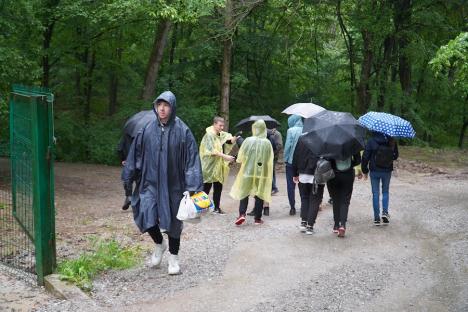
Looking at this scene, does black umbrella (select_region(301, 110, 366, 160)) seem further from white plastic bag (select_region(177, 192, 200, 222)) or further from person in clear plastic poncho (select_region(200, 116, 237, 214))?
white plastic bag (select_region(177, 192, 200, 222))

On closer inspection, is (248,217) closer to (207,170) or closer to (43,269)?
(207,170)

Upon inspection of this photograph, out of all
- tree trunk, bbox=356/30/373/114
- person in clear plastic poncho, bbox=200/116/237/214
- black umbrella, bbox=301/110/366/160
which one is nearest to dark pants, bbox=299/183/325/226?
black umbrella, bbox=301/110/366/160

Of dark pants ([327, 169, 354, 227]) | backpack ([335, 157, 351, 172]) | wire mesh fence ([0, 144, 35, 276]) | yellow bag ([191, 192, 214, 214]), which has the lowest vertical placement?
wire mesh fence ([0, 144, 35, 276])

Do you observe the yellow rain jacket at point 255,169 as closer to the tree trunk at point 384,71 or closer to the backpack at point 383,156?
the backpack at point 383,156

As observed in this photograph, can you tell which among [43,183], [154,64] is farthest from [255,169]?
[154,64]

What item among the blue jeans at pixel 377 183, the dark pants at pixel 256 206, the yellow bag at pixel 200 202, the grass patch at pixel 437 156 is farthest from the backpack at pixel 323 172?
the grass patch at pixel 437 156

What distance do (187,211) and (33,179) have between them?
1.60 meters

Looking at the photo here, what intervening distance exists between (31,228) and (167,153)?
191cm

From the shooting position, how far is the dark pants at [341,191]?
27.8ft

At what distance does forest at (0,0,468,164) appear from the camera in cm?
1830

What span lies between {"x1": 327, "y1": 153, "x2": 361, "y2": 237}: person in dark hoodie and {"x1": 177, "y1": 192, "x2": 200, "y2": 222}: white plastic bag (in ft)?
9.38

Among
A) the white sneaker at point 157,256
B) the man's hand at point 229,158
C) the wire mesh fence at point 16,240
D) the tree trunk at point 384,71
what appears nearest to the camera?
the white sneaker at point 157,256

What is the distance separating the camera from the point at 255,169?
30.7 ft

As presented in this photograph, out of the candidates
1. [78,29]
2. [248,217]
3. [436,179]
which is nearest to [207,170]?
[248,217]
